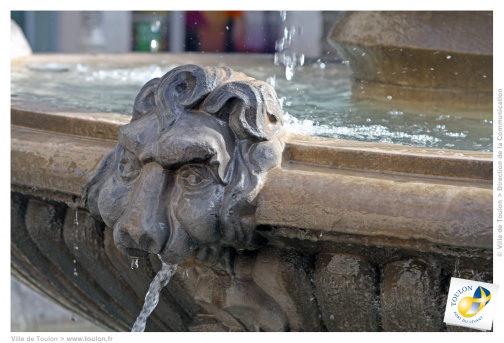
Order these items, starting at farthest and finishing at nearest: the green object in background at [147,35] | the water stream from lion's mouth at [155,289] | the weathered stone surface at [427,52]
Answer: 1. the green object in background at [147,35]
2. the weathered stone surface at [427,52]
3. the water stream from lion's mouth at [155,289]

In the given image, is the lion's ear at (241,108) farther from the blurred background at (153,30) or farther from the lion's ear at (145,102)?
the blurred background at (153,30)

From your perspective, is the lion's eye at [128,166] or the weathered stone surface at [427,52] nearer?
the lion's eye at [128,166]

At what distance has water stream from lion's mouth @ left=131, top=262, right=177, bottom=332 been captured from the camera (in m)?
1.74

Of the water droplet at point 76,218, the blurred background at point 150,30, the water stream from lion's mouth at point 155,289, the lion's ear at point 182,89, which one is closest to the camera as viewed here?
the lion's ear at point 182,89

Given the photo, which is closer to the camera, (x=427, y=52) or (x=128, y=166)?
(x=128, y=166)

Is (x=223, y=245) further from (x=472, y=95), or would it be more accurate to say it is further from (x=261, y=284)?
(x=472, y=95)

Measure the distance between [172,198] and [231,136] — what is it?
0.14 meters

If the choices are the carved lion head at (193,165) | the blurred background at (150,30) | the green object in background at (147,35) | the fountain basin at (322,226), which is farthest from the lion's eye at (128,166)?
the green object in background at (147,35)

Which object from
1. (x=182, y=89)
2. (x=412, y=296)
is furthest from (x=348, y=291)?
(x=182, y=89)

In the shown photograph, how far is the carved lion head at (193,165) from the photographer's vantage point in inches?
58.9

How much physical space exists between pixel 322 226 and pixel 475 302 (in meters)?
0.27

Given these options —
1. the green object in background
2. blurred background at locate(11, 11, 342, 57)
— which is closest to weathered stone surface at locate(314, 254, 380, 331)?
blurred background at locate(11, 11, 342, 57)

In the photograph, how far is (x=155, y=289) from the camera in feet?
5.79

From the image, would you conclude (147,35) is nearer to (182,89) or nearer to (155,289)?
(155,289)
